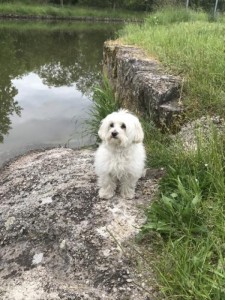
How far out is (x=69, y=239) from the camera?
15.5 ft

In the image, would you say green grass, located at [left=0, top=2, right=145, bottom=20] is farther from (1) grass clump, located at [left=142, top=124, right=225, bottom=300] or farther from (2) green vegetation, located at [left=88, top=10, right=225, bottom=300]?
(1) grass clump, located at [left=142, top=124, right=225, bottom=300]

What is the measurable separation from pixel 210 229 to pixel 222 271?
71cm

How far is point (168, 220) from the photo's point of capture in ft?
14.1

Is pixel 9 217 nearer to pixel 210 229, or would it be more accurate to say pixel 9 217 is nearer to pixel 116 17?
pixel 210 229

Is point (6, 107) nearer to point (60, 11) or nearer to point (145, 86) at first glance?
point (145, 86)

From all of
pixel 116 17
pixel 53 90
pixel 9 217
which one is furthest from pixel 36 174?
pixel 116 17

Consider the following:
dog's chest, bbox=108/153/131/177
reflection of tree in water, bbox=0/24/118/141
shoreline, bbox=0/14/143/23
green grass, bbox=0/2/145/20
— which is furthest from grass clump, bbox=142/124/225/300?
green grass, bbox=0/2/145/20

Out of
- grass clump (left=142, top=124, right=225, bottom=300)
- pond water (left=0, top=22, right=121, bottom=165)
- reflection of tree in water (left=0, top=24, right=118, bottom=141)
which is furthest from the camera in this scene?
reflection of tree in water (left=0, top=24, right=118, bottom=141)

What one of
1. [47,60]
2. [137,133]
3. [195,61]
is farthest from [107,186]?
[47,60]

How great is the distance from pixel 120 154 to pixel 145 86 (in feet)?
7.58

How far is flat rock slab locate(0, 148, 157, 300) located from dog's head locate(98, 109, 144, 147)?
793 mm

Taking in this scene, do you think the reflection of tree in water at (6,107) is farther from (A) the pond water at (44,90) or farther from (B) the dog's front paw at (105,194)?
(B) the dog's front paw at (105,194)

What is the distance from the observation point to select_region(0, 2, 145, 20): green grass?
132 feet

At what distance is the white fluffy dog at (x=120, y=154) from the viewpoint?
491cm
